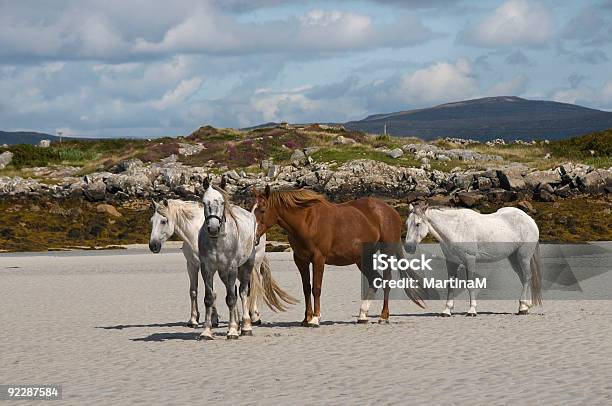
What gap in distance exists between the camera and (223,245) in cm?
1574

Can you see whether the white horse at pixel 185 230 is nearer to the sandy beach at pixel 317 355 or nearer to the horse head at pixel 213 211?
the sandy beach at pixel 317 355

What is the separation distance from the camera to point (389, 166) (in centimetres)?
6675

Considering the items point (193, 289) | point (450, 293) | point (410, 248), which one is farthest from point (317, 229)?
point (450, 293)

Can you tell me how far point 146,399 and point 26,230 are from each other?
141 ft

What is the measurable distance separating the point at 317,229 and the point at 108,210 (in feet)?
140

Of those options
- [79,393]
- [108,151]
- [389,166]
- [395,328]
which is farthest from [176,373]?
[108,151]

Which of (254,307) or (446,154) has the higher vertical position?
(446,154)

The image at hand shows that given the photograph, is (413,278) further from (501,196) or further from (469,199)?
(501,196)

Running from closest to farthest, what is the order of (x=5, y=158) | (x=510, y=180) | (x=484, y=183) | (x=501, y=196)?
(x=501, y=196) < (x=510, y=180) < (x=484, y=183) < (x=5, y=158)

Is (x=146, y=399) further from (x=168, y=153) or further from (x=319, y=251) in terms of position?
(x=168, y=153)

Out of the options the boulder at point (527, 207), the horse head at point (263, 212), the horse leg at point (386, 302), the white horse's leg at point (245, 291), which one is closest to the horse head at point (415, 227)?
the horse leg at point (386, 302)

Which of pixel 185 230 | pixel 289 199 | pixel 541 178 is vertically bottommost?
pixel 185 230

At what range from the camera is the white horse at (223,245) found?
15281 mm

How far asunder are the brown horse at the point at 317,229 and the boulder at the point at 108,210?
40.9 m
